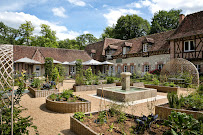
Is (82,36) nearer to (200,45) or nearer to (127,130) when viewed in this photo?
(200,45)

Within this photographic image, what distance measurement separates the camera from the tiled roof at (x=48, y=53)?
21.7 meters

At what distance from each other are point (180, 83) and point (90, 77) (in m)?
7.98

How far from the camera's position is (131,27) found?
37.3 metres

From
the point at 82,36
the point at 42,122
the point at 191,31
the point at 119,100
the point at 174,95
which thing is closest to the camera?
the point at 42,122

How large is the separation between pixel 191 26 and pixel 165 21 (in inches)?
822

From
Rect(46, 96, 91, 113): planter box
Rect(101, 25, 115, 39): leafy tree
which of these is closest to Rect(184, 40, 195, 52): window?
Rect(46, 96, 91, 113): planter box

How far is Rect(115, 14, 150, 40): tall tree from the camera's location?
36.9 m

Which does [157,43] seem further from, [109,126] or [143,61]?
[109,126]

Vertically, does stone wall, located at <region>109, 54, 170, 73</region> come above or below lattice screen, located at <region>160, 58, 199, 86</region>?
above

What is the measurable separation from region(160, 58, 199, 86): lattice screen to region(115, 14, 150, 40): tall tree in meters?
24.1

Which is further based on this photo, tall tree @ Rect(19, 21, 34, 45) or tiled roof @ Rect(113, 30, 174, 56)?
tall tree @ Rect(19, 21, 34, 45)

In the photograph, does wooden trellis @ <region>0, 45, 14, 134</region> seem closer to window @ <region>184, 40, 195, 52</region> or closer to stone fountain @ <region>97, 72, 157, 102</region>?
stone fountain @ <region>97, 72, 157, 102</region>

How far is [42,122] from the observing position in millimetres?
4809

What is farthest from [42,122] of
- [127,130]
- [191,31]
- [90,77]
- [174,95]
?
[191,31]
